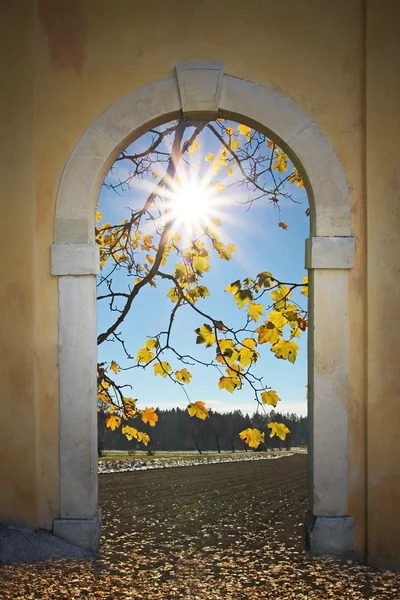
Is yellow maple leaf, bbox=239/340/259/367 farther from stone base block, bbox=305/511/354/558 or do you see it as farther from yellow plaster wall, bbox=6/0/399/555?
stone base block, bbox=305/511/354/558

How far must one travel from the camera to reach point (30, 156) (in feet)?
15.3

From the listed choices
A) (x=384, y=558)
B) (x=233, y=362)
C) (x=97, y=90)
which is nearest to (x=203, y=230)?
(x=233, y=362)

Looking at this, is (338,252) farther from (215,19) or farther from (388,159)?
(215,19)

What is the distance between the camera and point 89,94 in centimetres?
469

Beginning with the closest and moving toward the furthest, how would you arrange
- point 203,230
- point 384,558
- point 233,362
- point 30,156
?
point 384,558 → point 30,156 → point 233,362 → point 203,230

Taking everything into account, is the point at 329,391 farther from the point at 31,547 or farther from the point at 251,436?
the point at 31,547

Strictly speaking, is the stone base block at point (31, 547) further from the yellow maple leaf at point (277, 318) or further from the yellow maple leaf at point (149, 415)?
the yellow maple leaf at point (277, 318)

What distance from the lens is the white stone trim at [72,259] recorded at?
4.55 meters

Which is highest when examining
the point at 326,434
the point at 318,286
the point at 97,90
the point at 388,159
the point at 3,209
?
the point at 97,90

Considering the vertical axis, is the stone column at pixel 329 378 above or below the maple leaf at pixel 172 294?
below

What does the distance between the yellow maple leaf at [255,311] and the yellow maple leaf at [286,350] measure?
1.27 ft

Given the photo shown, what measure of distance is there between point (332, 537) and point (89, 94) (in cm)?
356

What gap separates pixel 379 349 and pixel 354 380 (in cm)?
28

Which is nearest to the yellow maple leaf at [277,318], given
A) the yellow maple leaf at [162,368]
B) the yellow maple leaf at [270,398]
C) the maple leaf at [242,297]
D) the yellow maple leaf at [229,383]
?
the maple leaf at [242,297]
